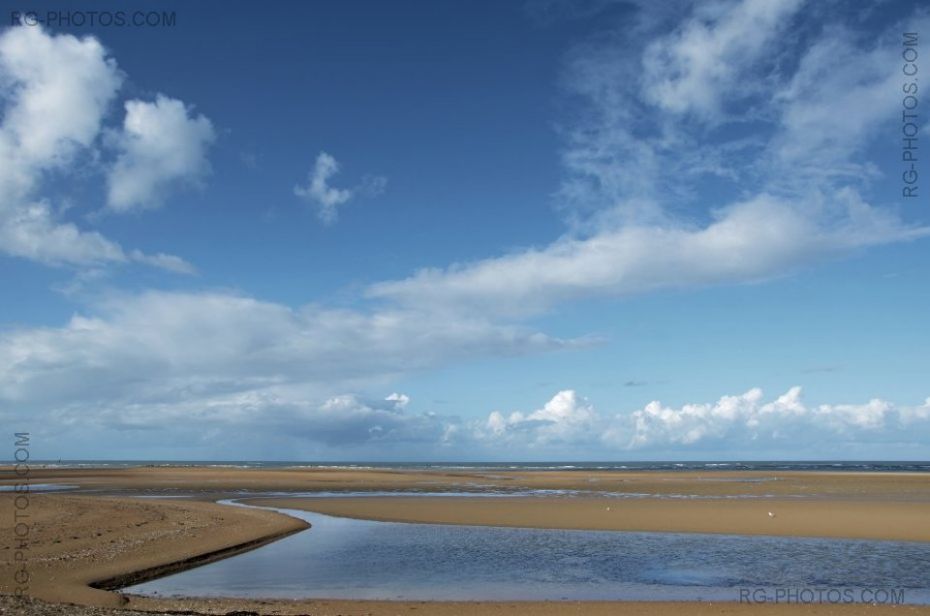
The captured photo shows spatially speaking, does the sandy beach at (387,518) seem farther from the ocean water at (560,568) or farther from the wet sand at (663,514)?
the ocean water at (560,568)

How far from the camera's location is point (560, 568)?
22.2 meters

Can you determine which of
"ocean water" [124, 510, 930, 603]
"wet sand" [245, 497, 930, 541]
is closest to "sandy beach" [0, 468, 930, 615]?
"wet sand" [245, 497, 930, 541]

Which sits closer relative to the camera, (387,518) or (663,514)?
(387,518)

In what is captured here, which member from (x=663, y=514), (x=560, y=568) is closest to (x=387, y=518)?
(x=663, y=514)

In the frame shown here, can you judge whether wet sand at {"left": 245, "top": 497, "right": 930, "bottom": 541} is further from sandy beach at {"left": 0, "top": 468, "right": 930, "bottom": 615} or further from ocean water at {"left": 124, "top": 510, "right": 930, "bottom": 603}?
ocean water at {"left": 124, "top": 510, "right": 930, "bottom": 603}

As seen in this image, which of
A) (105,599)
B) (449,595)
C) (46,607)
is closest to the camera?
(46,607)

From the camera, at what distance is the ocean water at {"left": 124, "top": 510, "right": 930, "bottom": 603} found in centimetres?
1870

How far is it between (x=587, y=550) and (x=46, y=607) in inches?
699

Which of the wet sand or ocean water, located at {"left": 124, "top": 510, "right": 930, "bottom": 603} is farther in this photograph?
the wet sand

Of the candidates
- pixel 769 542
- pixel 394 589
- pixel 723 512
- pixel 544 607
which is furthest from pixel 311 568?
pixel 723 512

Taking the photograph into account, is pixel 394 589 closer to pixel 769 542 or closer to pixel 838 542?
pixel 769 542

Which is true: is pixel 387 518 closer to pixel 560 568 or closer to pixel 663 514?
pixel 663 514

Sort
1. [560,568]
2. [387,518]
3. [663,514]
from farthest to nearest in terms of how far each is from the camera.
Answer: [663,514], [387,518], [560,568]

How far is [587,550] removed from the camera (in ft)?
84.3
